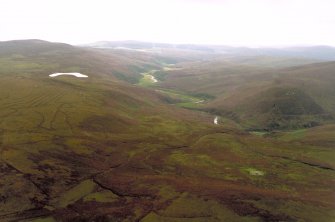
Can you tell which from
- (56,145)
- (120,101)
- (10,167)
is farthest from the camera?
(120,101)

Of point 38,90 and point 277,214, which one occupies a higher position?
point 38,90

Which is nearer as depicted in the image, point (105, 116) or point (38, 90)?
point (105, 116)

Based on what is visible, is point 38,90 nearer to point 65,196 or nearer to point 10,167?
point 10,167

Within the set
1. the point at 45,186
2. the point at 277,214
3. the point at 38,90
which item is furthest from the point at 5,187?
the point at 38,90

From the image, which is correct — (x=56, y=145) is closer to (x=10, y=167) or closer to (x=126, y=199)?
(x=10, y=167)

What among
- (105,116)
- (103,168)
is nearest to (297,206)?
(103,168)

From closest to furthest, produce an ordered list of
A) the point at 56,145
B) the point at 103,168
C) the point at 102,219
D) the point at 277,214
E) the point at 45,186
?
the point at 102,219 → the point at 277,214 → the point at 45,186 → the point at 103,168 → the point at 56,145
